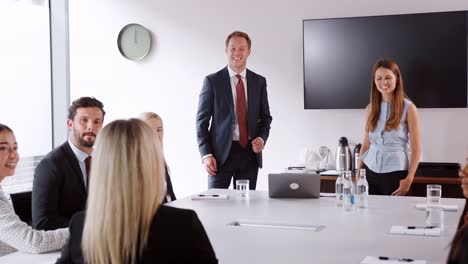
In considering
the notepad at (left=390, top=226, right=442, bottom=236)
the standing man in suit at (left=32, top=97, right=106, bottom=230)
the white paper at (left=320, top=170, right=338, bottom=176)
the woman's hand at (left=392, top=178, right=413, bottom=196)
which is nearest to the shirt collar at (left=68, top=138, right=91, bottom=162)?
the standing man in suit at (left=32, top=97, right=106, bottom=230)

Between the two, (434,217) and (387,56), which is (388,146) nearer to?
(434,217)

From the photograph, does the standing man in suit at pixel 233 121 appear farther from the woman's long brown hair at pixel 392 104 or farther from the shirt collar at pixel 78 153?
the shirt collar at pixel 78 153

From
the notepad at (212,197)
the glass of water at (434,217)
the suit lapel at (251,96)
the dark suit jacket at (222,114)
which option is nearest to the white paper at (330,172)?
the dark suit jacket at (222,114)

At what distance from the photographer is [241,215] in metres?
3.39

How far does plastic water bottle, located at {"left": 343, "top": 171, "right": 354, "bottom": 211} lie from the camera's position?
353 centimetres

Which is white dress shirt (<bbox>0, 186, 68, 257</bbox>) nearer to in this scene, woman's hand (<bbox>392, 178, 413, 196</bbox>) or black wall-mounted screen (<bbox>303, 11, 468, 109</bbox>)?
woman's hand (<bbox>392, 178, 413, 196</bbox>)

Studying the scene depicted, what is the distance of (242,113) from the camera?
5109 millimetres

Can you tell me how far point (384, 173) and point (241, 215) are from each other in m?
1.50

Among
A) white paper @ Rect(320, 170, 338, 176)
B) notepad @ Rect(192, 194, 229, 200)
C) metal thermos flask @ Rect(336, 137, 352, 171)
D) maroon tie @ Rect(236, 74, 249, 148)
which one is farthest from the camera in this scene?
metal thermos flask @ Rect(336, 137, 352, 171)

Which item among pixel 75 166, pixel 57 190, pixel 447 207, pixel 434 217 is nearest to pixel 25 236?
pixel 57 190

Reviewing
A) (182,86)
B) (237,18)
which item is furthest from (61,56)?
(237,18)

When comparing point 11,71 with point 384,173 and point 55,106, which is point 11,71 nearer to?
point 55,106

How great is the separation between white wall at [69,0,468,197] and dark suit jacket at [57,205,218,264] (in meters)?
4.14

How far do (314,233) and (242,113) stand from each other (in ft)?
7.51
